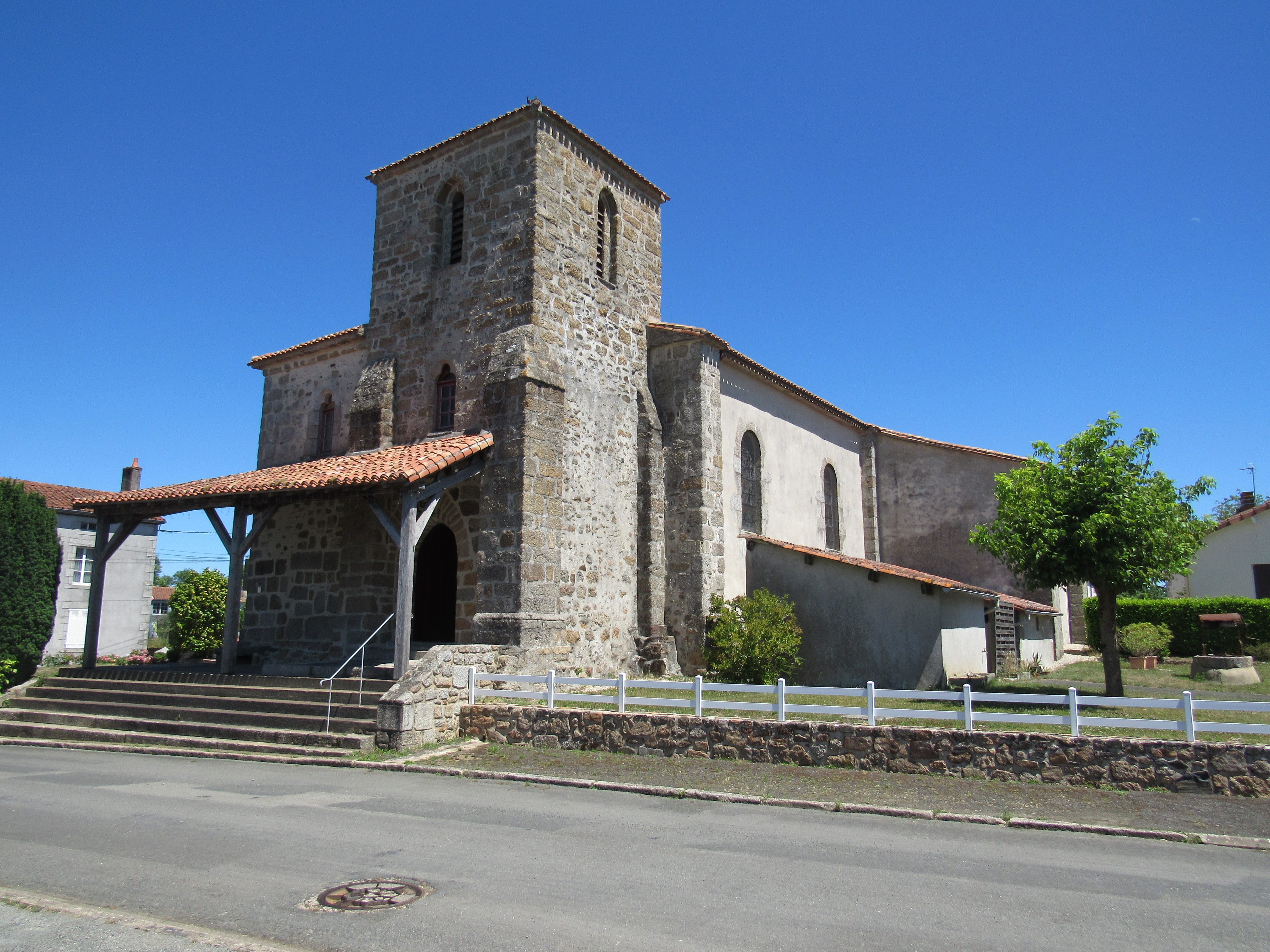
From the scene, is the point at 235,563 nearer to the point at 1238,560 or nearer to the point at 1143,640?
the point at 1143,640

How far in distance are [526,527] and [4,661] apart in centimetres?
1078

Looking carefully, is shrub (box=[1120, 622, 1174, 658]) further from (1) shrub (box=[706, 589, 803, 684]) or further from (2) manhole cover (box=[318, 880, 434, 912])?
(2) manhole cover (box=[318, 880, 434, 912])

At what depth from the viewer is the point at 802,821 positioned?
7.85 metres

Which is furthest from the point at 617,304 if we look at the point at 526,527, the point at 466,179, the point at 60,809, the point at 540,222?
the point at 60,809

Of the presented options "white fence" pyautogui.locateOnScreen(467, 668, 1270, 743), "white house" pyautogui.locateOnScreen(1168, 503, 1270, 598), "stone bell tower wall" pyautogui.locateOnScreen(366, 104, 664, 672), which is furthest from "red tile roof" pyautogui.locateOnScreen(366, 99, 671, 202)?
"white house" pyautogui.locateOnScreen(1168, 503, 1270, 598)

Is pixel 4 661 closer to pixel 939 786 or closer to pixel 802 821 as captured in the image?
pixel 802 821

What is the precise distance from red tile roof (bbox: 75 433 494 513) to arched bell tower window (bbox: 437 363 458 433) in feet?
2.77

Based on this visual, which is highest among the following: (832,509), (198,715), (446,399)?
(446,399)

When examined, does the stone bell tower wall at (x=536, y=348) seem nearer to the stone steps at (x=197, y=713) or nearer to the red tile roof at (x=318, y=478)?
the red tile roof at (x=318, y=478)

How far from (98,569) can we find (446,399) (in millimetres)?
7480

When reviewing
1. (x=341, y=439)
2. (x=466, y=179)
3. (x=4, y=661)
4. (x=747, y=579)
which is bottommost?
(x=4, y=661)

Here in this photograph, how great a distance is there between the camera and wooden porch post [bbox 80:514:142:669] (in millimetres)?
15453

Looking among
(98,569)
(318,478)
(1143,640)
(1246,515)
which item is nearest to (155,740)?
(318,478)

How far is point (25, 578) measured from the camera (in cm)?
1653
